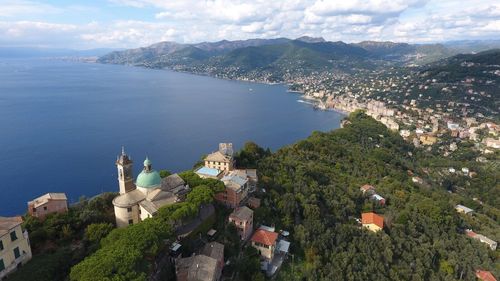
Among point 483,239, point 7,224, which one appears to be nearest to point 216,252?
point 7,224

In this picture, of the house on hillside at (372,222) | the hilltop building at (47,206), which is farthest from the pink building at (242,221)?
the house on hillside at (372,222)

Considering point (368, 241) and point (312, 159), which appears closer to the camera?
point (368, 241)

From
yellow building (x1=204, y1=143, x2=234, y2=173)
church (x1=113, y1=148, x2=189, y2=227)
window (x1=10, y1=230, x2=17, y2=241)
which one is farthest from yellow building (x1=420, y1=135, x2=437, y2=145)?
window (x1=10, y1=230, x2=17, y2=241)

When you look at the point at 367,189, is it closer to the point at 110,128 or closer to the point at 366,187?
the point at 366,187

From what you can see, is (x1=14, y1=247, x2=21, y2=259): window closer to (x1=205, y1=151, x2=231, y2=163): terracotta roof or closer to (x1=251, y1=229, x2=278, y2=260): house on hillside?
(x1=251, y1=229, x2=278, y2=260): house on hillside

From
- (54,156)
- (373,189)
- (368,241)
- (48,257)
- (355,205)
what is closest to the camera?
(48,257)

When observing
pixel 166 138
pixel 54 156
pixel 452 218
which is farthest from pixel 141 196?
pixel 166 138

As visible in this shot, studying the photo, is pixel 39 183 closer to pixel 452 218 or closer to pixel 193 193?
pixel 193 193
